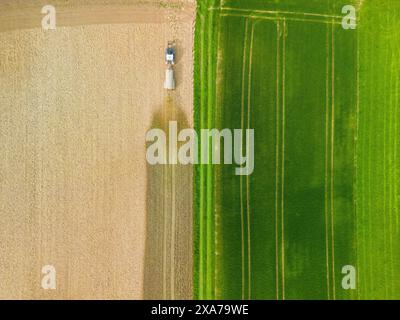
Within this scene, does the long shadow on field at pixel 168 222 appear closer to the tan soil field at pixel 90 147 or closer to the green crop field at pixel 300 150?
the tan soil field at pixel 90 147

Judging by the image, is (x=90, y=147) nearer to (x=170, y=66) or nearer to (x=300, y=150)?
(x=170, y=66)

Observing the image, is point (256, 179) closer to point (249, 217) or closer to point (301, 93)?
point (249, 217)

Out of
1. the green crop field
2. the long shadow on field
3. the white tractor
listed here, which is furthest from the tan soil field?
the green crop field

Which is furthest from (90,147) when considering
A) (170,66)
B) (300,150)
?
(300,150)

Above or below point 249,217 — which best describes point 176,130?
above
